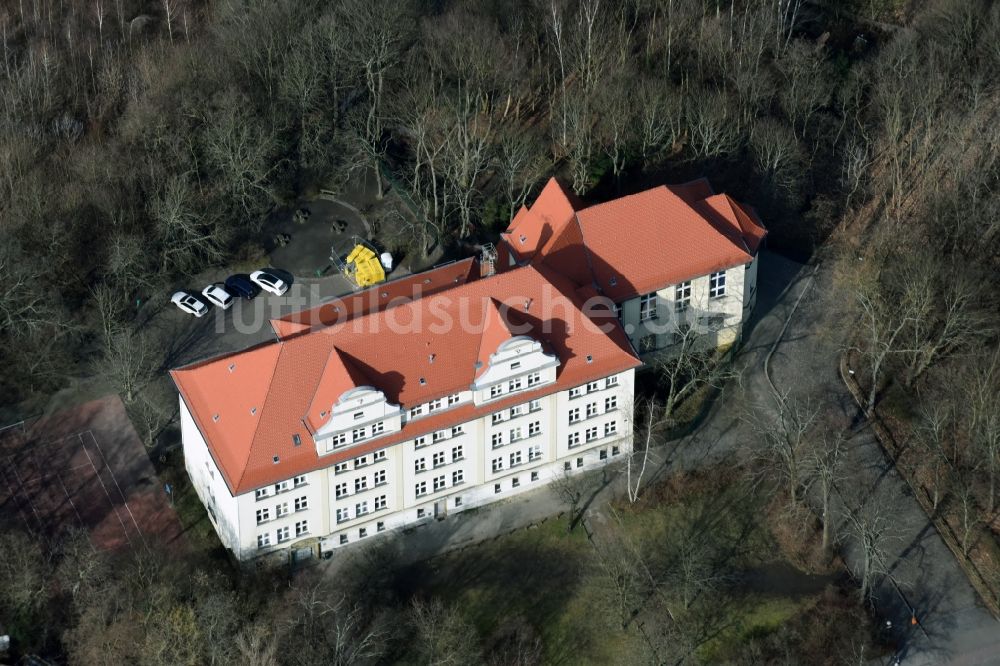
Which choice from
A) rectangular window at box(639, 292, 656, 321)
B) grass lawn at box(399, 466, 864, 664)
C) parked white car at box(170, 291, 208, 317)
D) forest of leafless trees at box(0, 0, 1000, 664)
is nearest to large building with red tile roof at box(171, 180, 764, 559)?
rectangular window at box(639, 292, 656, 321)

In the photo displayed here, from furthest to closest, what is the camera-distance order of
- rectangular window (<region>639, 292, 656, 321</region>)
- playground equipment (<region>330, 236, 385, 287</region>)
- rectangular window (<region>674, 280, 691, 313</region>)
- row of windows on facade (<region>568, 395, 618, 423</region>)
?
playground equipment (<region>330, 236, 385, 287</region>), rectangular window (<region>674, 280, 691, 313</region>), rectangular window (<region>639, 292, 656, 321</region>), row of windows on facade (<region>568, 395, 618, 423</region>)

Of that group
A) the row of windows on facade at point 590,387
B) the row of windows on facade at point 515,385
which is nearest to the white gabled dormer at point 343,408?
the row of windows on facade at point 515,385

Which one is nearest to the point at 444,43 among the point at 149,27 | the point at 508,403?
the point at 149,27

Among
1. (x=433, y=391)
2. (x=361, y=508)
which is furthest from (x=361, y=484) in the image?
(x=433, y=391)

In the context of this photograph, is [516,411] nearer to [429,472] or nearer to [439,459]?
[439,459]

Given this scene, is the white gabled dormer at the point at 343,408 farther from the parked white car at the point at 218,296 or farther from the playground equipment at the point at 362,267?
the parked white car at the point at 218,296

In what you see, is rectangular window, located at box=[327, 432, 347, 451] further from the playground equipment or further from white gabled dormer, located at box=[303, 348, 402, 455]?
the playground equipment

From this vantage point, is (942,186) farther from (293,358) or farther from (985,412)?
(293,358)
